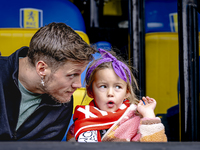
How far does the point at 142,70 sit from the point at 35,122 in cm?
60

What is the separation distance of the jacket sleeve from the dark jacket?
309mm

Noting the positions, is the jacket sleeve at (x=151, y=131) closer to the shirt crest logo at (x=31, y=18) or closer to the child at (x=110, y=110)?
the child at (x=110, y=110)

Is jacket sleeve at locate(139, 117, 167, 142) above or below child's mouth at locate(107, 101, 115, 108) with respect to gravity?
below

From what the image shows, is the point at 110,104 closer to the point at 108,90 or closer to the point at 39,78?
the point at 108,90

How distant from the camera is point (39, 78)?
77 cm

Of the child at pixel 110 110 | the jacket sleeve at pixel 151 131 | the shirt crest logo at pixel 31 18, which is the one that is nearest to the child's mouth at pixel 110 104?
the child at pixel 110 110

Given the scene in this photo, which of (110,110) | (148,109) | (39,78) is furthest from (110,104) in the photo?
(39,78)

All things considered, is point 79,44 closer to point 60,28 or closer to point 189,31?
point 60,28

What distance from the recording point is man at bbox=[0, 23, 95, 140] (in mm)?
731

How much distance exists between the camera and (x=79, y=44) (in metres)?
0.75

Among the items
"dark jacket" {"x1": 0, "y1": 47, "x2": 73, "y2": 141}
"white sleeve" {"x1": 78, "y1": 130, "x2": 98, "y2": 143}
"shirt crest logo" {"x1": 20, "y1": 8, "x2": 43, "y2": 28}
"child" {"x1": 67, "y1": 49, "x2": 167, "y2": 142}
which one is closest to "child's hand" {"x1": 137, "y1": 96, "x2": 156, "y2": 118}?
"child" {"x1": 67, "y1": 49, "x2": 167, "y2": 142}

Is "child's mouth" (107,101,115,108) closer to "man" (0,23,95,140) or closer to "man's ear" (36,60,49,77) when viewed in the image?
"man" (0,23,95,140)

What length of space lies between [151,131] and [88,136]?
0.20 meters

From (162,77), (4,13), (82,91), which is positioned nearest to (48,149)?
(82,91)
